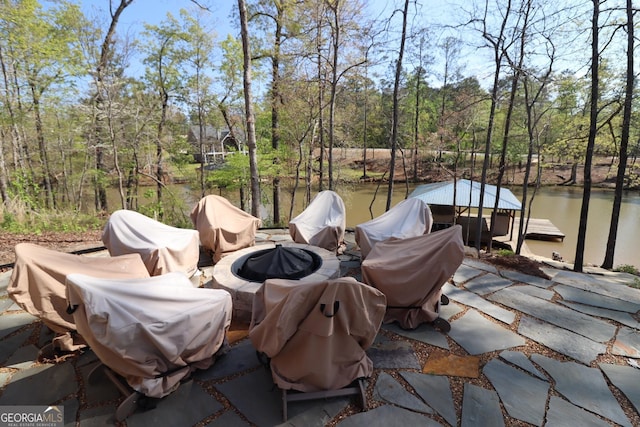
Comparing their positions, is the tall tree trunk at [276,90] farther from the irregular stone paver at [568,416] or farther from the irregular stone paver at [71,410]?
the irregular stone paver at [568,416]

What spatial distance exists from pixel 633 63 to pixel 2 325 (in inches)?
411

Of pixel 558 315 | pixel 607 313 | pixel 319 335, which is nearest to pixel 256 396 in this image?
pixel 319 335

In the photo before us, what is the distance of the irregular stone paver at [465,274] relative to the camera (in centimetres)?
446

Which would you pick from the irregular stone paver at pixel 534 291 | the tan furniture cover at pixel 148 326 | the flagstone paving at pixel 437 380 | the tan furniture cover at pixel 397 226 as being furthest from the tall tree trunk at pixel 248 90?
the irregular stone paver at pixel 534 291

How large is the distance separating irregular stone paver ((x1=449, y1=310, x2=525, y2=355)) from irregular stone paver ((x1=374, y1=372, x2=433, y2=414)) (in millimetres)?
927

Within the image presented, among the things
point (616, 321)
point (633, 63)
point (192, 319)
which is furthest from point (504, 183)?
point (192, 319)

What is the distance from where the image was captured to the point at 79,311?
197 cm

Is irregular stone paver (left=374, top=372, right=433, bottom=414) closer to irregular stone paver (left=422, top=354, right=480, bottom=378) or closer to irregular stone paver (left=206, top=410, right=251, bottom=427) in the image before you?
irregular stone paver (left=422, top=354, right=480, bottom=378)

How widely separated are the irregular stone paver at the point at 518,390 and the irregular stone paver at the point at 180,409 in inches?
89.0

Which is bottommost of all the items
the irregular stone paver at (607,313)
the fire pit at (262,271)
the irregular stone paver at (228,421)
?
the irregular stone paver at (228,421)

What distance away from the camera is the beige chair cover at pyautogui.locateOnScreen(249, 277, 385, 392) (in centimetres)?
200

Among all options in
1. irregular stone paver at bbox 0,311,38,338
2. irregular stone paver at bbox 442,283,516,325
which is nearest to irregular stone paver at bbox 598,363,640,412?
irregular stone paver at bbox 442,283,516,325

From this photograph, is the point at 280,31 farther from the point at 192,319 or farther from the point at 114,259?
the point at 192,319

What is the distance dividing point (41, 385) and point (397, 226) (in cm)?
439
